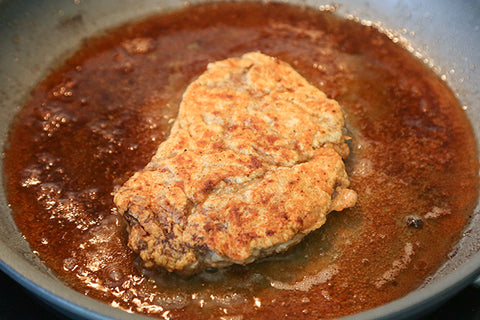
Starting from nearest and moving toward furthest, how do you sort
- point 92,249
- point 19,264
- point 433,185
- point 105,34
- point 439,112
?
point 19,264 < point 92,249 < point 433,185 < point 439,112 < point 105,34

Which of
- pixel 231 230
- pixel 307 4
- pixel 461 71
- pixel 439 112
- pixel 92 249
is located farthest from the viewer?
pixel 307 4

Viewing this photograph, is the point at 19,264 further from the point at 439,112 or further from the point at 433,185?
the point at 439,112

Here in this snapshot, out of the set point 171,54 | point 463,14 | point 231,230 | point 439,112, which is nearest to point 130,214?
point 231,230

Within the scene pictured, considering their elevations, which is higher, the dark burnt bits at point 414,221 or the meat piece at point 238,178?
the dark burnt bits at point 414,221

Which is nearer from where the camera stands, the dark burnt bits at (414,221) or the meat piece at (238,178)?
the meat piece at (238,178)

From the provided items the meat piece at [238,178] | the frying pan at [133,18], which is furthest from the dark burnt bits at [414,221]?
the meat piece at [238,178]

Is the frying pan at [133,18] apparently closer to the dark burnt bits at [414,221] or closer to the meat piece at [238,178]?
the dark burnt bits at [414,221]

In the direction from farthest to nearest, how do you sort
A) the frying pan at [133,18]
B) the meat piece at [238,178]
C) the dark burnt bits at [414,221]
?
the frying pan at [133,18] → the dark burnt bits at [414,221] → the meat piece at [238,178]
